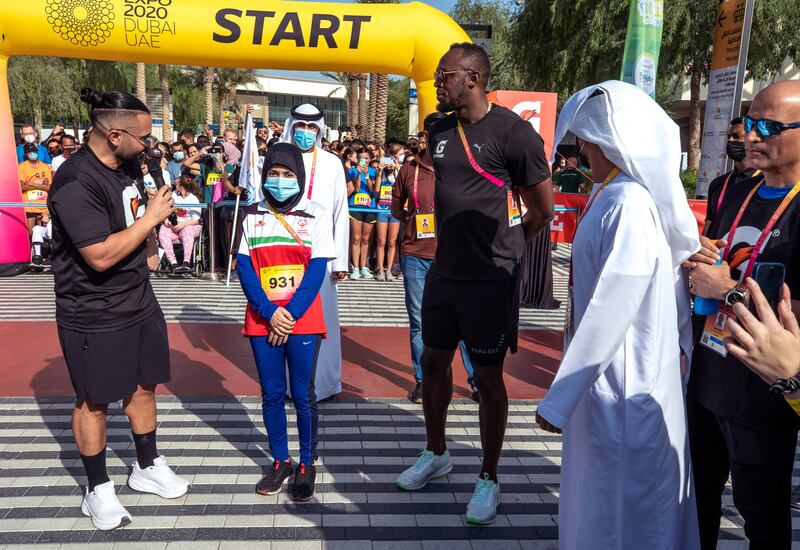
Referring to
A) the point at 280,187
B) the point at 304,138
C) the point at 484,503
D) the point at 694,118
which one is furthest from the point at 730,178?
the point at 694,118

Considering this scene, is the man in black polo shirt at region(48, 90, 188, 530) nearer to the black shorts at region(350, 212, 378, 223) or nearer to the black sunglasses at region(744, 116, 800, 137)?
the black sunglasses at region(744, 116, 800, 137)

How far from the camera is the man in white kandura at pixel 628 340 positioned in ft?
7.27

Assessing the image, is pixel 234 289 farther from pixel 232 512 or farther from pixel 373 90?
pixel 373 90

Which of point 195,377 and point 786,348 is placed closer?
point 786,348

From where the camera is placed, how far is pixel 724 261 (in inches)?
96.8

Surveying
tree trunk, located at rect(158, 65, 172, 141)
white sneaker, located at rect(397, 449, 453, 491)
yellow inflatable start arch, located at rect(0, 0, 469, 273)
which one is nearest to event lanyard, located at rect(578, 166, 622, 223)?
white sneaker, located at rect(397, 449, 453, 491)

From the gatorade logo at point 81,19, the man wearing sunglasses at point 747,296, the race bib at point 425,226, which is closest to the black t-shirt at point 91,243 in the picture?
the race bib at point 425,226

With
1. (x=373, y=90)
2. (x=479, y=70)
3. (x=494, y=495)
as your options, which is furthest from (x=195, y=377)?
(x=373, y=90)

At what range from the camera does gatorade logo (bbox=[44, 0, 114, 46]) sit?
816 cm

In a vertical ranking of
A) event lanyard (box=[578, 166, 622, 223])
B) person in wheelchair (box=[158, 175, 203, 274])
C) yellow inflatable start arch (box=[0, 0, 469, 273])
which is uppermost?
yellow inflatable start arch (box=[0, 0, 469, 273])

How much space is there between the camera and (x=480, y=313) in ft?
10.6

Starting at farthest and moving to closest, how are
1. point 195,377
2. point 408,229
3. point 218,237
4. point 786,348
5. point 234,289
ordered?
point 218,237
point 234,289
point 195,377
point 408,229
point 786,348

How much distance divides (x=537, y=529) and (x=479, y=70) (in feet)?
7.70

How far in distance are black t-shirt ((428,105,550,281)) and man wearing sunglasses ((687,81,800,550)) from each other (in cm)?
100
